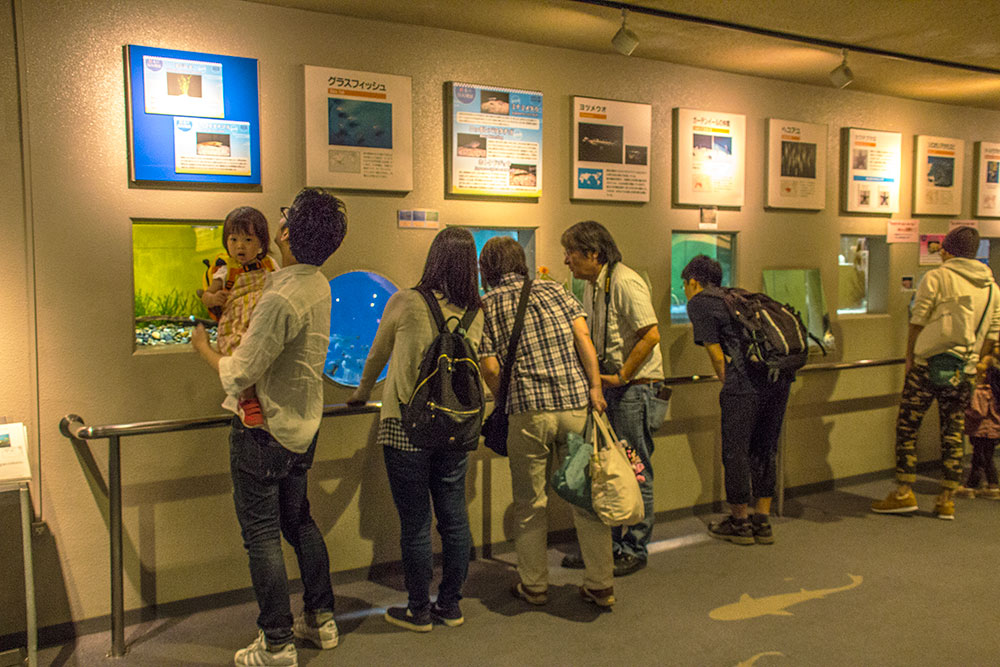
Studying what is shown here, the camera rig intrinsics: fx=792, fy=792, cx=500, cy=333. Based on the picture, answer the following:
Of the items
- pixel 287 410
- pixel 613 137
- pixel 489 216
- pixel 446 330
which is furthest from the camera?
pixel 613 137

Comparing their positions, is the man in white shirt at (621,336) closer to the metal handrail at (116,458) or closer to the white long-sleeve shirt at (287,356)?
the white long-sleeve shirt at (287,356)

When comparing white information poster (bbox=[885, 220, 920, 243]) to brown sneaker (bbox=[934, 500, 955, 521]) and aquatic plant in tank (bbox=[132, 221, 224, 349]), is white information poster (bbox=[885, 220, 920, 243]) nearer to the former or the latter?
A: brown sneaker (bbox=[934, 500, 955, 521])

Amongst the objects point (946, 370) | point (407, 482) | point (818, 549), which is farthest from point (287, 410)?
point (946, 370)

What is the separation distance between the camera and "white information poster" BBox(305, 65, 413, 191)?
359 cm

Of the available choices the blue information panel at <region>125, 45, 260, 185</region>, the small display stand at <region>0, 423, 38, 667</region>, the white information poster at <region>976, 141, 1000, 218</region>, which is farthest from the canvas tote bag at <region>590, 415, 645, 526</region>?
the white information poster at <region>976, 141, 1000, 218</region>

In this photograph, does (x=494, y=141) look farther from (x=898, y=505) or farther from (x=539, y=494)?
(x=898, y=505)

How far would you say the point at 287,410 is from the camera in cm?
276

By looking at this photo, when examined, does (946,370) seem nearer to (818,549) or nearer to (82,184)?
(818,549)

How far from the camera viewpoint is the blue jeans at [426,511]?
9.95 feet

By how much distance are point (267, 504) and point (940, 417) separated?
13.0 feet

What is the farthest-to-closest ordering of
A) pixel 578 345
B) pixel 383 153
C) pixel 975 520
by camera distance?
pixel 975 520
pixel 383 153
pixel 578 345

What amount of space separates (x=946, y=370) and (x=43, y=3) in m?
4.85

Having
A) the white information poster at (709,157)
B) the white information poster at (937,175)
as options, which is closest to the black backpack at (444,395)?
the white information poster at (709,157)

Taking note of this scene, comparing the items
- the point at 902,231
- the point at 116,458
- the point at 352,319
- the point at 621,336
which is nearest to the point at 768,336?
the point at 621,336
